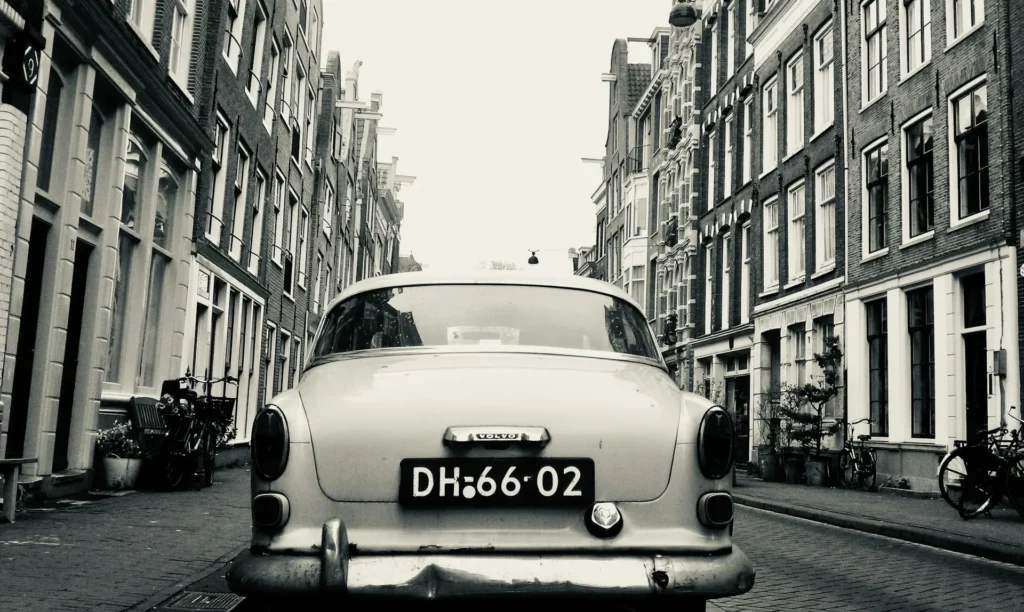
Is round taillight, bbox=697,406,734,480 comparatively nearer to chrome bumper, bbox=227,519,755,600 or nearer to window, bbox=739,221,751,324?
chrome bumper, bbox=227,519,755,600

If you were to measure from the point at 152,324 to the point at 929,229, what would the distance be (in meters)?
12.5

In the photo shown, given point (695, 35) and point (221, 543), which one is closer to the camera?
point (221, 543)

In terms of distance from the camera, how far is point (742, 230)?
27438 millimetres

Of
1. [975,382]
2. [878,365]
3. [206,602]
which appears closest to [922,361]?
[878,365]

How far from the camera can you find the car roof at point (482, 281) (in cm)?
498

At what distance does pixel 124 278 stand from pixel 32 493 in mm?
4142

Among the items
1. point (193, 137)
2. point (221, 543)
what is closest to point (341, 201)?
point (193, 137)

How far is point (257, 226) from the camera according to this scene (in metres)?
22.0

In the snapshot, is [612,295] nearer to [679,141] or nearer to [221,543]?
[221,543]

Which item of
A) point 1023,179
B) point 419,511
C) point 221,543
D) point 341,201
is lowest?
point 221,543

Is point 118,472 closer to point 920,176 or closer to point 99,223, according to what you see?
point 99,223

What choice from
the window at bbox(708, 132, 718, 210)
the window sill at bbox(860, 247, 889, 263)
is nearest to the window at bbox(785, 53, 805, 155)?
the window sill at bbox(860, 247, 889, 263)

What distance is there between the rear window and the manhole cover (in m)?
1.39

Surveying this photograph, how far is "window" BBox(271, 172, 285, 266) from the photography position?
23.8 m
